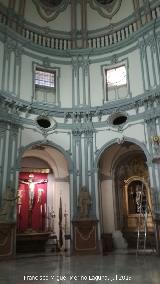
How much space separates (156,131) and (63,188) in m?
6.81

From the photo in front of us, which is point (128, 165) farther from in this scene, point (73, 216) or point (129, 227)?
point (73, 216)

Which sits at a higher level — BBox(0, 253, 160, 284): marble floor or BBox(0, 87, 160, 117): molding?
BBox(0, 87, 160, 117): molding

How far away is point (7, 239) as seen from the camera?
12.5 metres

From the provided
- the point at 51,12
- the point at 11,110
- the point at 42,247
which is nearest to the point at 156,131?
the point at 11,110

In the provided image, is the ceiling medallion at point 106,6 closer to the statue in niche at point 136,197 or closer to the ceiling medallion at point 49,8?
the ceiling medallion at point 49,8

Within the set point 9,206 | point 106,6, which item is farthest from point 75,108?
point 106,6

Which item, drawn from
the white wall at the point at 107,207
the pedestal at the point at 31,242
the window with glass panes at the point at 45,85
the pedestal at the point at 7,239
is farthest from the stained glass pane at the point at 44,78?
the pedestal at the point at 31,242

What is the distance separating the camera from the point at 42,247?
1528 centimetres

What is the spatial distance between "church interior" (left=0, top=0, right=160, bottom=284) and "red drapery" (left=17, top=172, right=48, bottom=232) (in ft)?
0.19

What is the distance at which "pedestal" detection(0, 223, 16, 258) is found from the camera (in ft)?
40.2

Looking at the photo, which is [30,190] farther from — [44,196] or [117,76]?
[117,76]

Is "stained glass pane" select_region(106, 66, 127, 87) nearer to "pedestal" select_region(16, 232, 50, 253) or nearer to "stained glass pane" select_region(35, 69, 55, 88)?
"stained glass pane" select_region(35, 69, 55, 88)

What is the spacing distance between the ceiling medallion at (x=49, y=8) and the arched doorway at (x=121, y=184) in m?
9.39

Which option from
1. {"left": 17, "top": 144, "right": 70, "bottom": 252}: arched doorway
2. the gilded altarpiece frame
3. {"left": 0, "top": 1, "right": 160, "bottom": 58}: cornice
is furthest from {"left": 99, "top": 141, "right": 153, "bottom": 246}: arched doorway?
{"left": 0, "top": 1, "right": 160, "bottom": 58}: cornice
